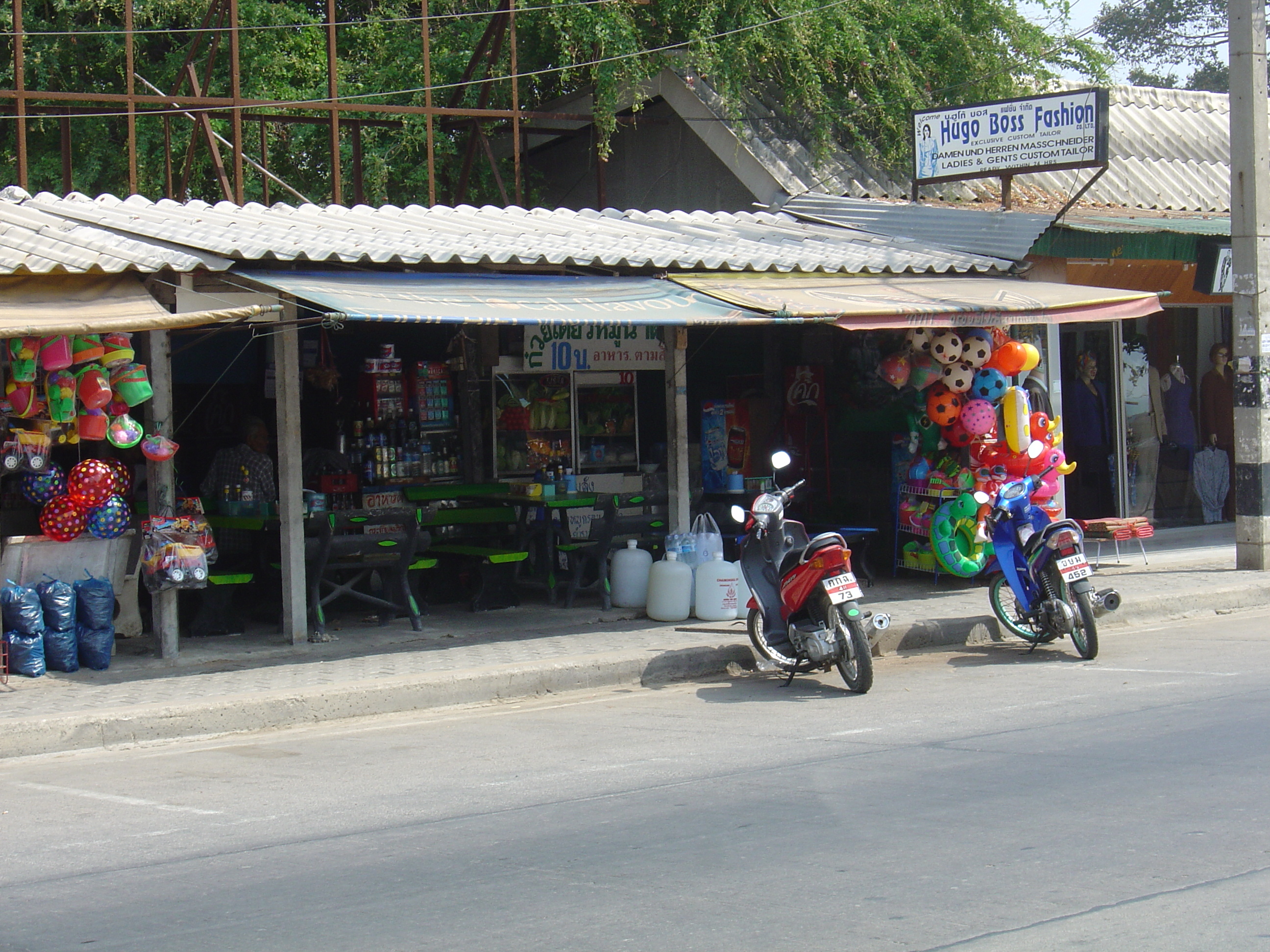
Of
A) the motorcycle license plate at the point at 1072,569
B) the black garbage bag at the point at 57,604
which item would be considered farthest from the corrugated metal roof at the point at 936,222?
the black garbage bag at the point at 57,604

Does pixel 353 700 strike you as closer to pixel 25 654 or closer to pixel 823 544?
pixel 25 654

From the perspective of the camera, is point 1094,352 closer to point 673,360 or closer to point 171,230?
point 673,360

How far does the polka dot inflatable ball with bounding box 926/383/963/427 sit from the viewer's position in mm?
12320

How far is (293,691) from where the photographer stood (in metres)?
8.76

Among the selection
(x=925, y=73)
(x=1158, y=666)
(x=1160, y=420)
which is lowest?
(x=1158, y=666)

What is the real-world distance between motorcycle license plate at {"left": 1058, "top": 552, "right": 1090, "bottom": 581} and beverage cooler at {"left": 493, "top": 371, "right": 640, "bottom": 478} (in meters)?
5.86

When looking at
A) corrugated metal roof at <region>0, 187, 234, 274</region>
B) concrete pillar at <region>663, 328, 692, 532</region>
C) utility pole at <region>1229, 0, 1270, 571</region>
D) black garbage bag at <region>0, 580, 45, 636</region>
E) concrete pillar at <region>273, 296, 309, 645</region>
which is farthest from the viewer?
utility pole at <region>1229, 0, 1270, 571</region>

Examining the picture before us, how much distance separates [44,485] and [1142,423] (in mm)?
11823

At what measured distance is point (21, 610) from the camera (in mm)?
9266

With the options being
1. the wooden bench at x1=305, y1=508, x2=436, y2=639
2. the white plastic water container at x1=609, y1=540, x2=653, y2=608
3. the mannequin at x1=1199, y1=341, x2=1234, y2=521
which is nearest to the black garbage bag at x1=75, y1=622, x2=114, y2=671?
the wooden bench at x1=305, y1=508, x2=436, y2=639

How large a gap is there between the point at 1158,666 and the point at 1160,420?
7.68 metres

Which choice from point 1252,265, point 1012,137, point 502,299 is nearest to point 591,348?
point 502,299

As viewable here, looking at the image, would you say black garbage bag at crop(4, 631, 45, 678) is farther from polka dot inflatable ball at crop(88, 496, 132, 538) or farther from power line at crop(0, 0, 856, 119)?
power line at crop(0, 0, 856, 119)

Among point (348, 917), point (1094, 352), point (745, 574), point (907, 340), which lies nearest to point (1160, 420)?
point (1094, 352)
